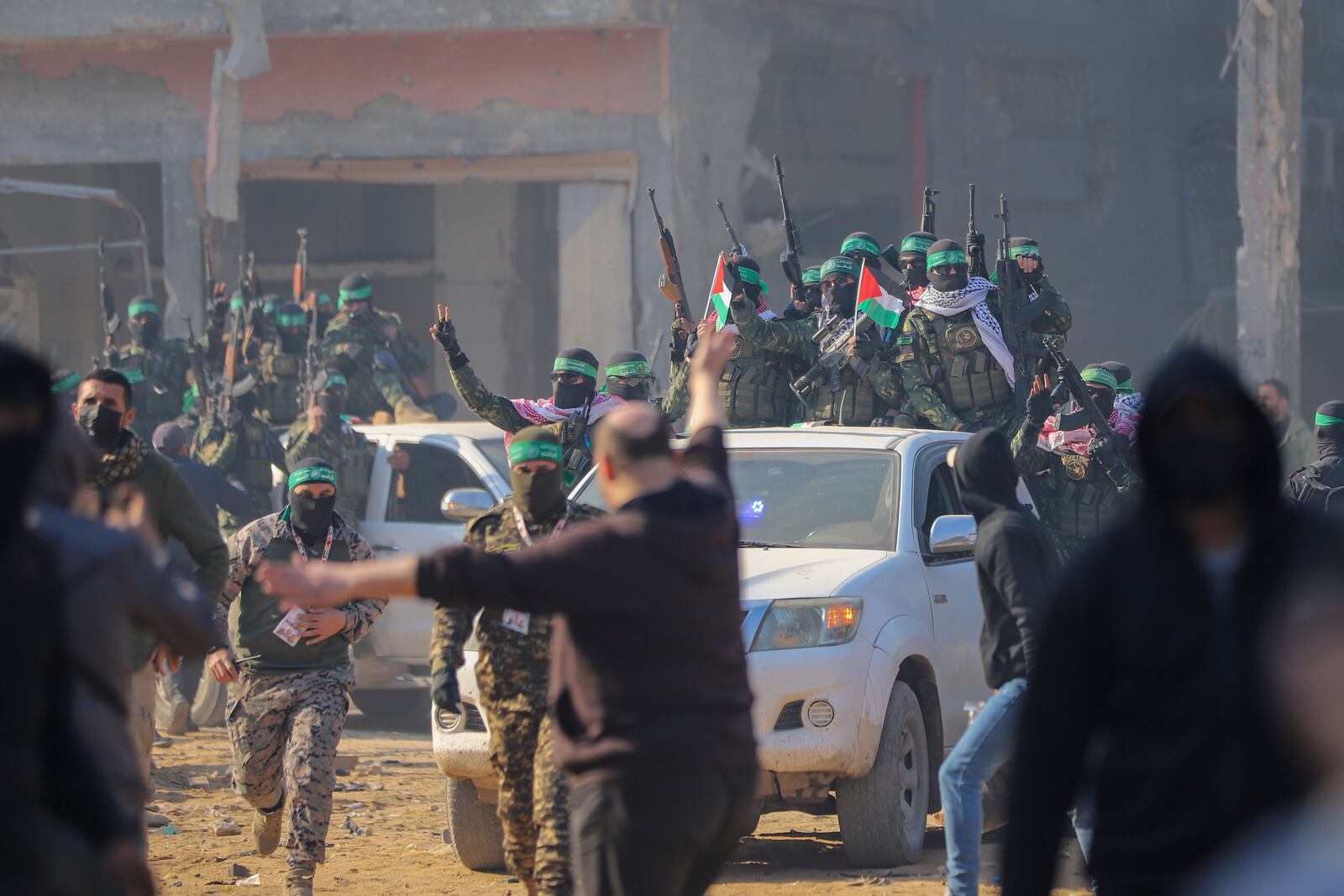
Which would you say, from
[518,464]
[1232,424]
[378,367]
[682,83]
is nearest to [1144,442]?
[1232,424]

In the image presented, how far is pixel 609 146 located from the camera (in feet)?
55.6

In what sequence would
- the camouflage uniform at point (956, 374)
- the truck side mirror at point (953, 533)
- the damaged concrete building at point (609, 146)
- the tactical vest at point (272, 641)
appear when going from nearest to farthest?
the truck side mirror at point (953, 533)
the tactical vest at point (272, 641)
the camouflage uniform at point (956, 374)
the damaged concrete building at point (609, 146)

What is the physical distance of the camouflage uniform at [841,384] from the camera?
10664 mm

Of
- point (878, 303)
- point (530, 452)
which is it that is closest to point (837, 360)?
point (878, 303)

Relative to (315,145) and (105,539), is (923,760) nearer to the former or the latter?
(105,539)

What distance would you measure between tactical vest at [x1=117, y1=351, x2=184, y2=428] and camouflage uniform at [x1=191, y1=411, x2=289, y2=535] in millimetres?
2396

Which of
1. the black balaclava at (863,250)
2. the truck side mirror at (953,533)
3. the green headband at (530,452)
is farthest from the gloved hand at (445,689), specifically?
the black balaclava at (863,250)

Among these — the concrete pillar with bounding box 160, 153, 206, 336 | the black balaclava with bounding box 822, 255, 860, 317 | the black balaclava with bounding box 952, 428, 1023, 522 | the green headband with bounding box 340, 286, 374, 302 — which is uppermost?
the concrete pillar with bounding box 160, 153, 206, 336

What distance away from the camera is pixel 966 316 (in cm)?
1054

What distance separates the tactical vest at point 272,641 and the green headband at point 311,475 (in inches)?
8.9

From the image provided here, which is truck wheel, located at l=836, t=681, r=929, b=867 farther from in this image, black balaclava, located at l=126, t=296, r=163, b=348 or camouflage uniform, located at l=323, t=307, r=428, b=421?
black balaclava, located at l=126, t=296, r=163, b=348

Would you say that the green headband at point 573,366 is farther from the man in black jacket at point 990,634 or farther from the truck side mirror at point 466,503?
the man in black jacket at point 990,634

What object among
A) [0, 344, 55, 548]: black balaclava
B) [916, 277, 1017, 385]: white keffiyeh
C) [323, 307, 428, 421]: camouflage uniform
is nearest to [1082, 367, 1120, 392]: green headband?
[916, 277, 1017, 385]: white keffiyeh

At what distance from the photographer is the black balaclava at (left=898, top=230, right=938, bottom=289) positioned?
37.2 feet
